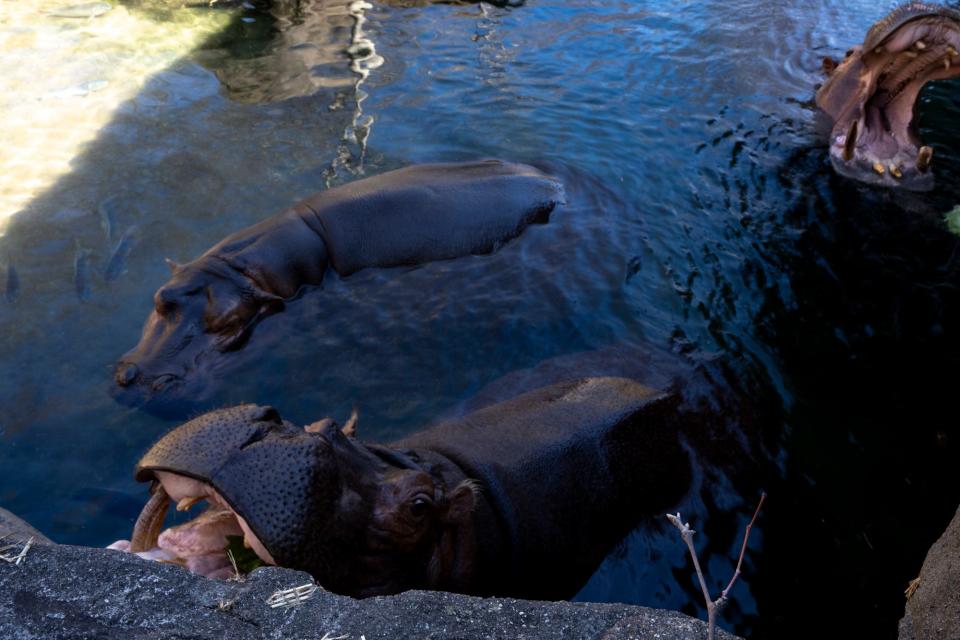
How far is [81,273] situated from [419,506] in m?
3.94

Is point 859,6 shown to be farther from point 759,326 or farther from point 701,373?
point 701,373

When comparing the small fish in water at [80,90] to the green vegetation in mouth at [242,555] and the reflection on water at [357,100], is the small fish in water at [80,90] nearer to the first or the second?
the reflection on water at [357,100]

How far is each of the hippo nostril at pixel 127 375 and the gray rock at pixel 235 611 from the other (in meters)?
2.82

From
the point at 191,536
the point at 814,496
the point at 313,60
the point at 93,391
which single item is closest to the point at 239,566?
the point at 191,536

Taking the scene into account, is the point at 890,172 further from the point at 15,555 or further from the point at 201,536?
the point at 15,555

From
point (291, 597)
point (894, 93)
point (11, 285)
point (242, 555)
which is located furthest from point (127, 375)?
point (894, 93)

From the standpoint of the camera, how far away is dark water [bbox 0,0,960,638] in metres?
4.48

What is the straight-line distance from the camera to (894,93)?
792cm

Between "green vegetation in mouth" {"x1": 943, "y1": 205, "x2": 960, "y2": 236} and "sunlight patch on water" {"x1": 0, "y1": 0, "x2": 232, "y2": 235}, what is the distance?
290 inches

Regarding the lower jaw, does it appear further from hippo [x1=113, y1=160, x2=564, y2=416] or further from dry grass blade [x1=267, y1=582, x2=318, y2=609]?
dry grass blade [x1=267, y1=582, x2=318, y2=609]

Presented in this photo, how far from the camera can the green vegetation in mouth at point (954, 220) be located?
7.19 meters

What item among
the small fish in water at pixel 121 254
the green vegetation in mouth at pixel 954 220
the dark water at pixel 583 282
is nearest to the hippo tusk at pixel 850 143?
the dark water at pixel 583 282

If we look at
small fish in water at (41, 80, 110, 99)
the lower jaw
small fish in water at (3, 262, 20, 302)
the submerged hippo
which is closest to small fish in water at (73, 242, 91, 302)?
small fish in water at (3, 262, 20, 302)

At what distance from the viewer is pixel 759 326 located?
607cm
